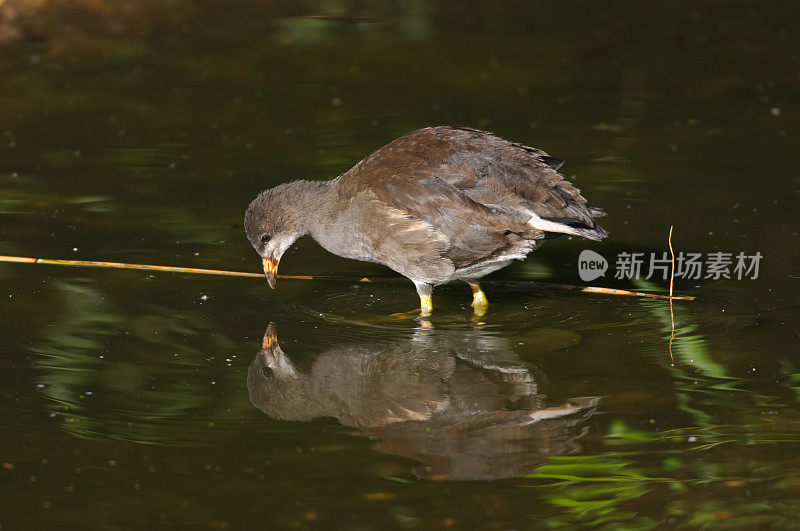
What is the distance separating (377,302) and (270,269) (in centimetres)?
68

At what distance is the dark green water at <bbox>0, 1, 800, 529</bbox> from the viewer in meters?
5.09

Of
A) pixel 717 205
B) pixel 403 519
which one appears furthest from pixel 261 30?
pixel 403 519

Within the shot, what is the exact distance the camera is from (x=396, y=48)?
12.5 meters

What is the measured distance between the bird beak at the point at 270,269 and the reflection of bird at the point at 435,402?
0.54 metres

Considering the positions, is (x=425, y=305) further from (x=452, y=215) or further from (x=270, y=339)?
(x=270, y=339)

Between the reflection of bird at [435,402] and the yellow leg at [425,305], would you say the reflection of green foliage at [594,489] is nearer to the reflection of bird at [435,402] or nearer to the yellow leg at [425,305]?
the reflection of bird at [435,402]

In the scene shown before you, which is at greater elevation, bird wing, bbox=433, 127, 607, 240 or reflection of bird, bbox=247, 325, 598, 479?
bird wing, bbox=433, 127, 607, 240

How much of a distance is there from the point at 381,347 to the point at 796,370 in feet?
7.17

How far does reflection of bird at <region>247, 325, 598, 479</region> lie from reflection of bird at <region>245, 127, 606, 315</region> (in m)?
0.48

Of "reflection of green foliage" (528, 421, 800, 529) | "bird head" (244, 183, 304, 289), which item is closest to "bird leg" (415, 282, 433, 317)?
"bird head" (244, 183, 304, 289)

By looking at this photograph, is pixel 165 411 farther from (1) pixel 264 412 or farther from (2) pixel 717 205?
(2) pixel 717 205

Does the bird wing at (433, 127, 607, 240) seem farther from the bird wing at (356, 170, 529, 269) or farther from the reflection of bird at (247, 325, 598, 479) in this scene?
the reflection of bird at (247, 325, 598, 479)

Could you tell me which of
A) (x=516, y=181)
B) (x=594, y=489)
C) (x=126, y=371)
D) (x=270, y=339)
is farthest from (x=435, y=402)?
(x=126, y=371)

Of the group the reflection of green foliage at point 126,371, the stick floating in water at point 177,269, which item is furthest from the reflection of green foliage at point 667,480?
the stick floating in water at point 177,269
